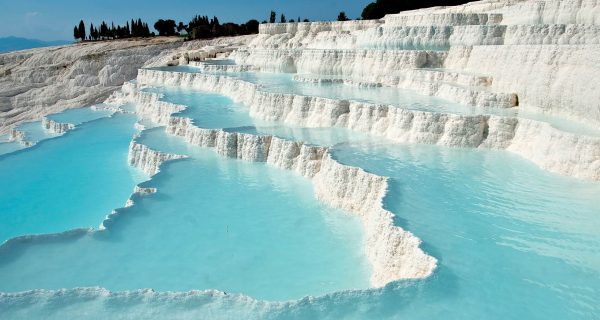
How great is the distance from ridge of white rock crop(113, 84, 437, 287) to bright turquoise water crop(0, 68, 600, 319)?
6.9 inches

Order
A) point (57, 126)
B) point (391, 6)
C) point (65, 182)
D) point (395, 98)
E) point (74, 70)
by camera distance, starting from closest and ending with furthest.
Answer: point (65, 182), point (395, 98), point (57, 126), point (74, 70), point (391, 6)

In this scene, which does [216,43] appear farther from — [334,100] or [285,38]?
[334,100]

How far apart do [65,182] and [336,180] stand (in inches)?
232

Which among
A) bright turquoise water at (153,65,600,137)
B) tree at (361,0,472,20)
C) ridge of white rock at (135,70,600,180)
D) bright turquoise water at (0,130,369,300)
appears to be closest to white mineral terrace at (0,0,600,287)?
ridge of white rock at (135,70,600,180)

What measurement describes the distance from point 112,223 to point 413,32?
36.3ft

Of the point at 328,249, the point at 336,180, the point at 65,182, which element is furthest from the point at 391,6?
the point at 328,249

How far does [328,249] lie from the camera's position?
6.49 meters

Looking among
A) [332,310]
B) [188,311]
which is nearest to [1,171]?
[188,311]

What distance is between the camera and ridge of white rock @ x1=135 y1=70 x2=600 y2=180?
718 centimetres

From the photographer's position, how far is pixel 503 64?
10531 mm

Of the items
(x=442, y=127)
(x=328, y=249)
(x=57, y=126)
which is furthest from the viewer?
(x=57, y=126)

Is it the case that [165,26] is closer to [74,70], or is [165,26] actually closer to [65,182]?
[74,70]

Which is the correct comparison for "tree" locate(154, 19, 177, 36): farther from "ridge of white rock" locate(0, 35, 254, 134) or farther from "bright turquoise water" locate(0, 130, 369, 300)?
"bright turquoise water" locate(0, 130, 369, 300)

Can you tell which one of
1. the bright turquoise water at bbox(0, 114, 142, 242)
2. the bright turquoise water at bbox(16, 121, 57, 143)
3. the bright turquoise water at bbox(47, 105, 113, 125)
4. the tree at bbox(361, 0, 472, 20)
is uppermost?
the tree at bbox(361, 0, 472, 20)
